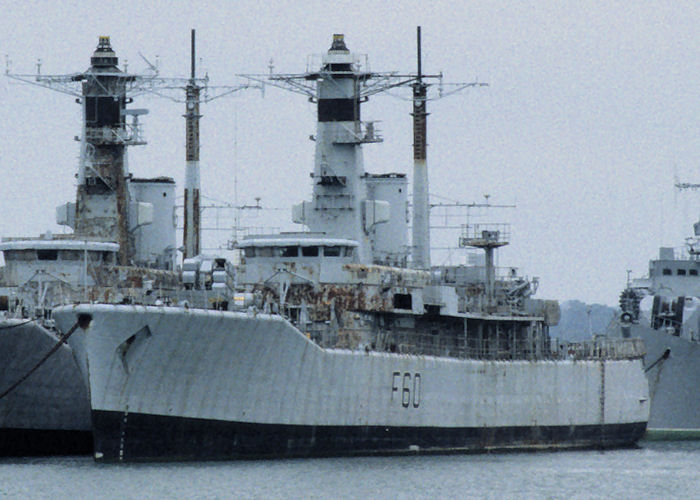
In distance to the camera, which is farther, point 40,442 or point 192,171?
point 192,171

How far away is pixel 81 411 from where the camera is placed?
201ft

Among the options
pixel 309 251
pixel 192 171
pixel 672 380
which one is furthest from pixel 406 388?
pixel 672 380

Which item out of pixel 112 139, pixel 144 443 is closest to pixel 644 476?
pixel 144 443

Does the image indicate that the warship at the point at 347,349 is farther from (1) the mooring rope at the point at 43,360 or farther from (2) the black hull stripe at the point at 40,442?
(2) the black hull stripe at the point at 40,442

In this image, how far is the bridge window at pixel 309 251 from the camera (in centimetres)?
6116

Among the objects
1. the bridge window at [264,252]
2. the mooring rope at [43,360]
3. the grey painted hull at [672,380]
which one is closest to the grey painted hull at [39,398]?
the mooring rope at [43,360]

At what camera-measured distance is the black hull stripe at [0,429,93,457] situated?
59625 mm

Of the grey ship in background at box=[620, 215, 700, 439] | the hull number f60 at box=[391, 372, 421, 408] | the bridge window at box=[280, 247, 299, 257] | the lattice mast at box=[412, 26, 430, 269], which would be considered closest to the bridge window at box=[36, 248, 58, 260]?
the bridge window at box=[280, 247, 299, 257]

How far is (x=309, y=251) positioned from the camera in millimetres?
61188

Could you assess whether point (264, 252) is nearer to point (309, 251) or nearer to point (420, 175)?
point (309, 251)

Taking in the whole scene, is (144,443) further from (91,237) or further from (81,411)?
(91,237)

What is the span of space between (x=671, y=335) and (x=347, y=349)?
19019 millimetres

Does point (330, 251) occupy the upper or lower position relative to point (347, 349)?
upper

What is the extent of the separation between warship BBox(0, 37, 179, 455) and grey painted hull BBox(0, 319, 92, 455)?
3 centimetres
